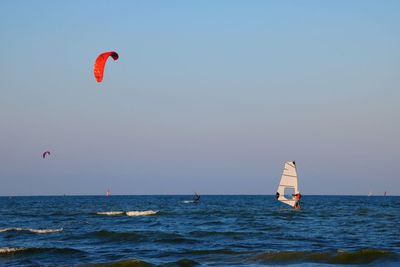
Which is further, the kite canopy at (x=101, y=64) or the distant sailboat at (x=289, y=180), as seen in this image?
the distant sailboat at (x=289, y=180)

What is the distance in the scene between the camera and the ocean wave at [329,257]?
1909 cm

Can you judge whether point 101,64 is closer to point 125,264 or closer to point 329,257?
point 125,264

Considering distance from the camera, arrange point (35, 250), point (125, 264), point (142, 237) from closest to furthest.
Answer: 1. point (125, 264)
2. point (35, 250)
3. point (142, 237)

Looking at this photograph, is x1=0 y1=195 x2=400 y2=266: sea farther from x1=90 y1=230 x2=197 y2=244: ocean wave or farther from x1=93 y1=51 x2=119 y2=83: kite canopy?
x1=93 y1=51 x2=119 y2=83: kite canopy

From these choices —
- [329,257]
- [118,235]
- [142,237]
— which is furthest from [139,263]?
[118,235]

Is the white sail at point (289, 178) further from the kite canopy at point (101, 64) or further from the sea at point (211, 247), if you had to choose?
the kite canopy at point (101, 64)

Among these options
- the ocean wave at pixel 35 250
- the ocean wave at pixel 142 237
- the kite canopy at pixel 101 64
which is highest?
the kite canopy at pixel 101 64

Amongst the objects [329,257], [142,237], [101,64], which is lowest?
[329,257]

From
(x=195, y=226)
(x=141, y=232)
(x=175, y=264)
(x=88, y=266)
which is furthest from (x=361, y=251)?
(x=195, y=226)

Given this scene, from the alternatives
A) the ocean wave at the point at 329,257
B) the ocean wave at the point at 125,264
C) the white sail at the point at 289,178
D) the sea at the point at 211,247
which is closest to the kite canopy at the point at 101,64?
the sea at the point at 211,247

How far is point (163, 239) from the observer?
86.9ft

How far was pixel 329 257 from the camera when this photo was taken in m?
19.7

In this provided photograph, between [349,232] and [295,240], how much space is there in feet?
16.5

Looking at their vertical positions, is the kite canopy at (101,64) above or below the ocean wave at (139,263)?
above
